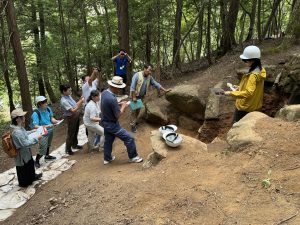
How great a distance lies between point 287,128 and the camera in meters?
5.83

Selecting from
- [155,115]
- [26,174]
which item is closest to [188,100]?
[155,115]

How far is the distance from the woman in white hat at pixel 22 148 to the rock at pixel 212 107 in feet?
15.0

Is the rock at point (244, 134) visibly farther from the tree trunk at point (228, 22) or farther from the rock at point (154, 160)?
the tree trunk at point (228, 22)

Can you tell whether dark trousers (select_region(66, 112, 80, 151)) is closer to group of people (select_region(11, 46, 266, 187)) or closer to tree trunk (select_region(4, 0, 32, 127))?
group of people (select_region(11, 46, 266, 187))

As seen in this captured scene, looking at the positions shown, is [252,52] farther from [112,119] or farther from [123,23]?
[123,23]

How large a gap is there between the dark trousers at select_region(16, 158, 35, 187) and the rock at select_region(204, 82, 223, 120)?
4713mm

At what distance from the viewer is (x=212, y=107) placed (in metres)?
9.58

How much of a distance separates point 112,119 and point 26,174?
7.10ft

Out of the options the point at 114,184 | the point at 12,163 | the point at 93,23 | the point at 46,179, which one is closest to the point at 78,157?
the point at 46,179

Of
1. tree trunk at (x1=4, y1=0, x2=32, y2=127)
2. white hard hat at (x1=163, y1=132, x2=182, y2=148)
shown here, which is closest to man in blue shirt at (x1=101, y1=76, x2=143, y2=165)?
white hard hat at (x1=163, y1=132, x2=182, y2=148)

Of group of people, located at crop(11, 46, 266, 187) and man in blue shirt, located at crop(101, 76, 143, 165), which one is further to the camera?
man in blue shirt, located at crop(101, 76, 143, 165)

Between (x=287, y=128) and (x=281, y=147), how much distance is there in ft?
2.19

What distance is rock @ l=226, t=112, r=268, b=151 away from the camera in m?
5.67

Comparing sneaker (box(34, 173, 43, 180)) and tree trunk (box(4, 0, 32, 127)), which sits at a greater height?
tree trunk (box(4, 0, 32, 127))
